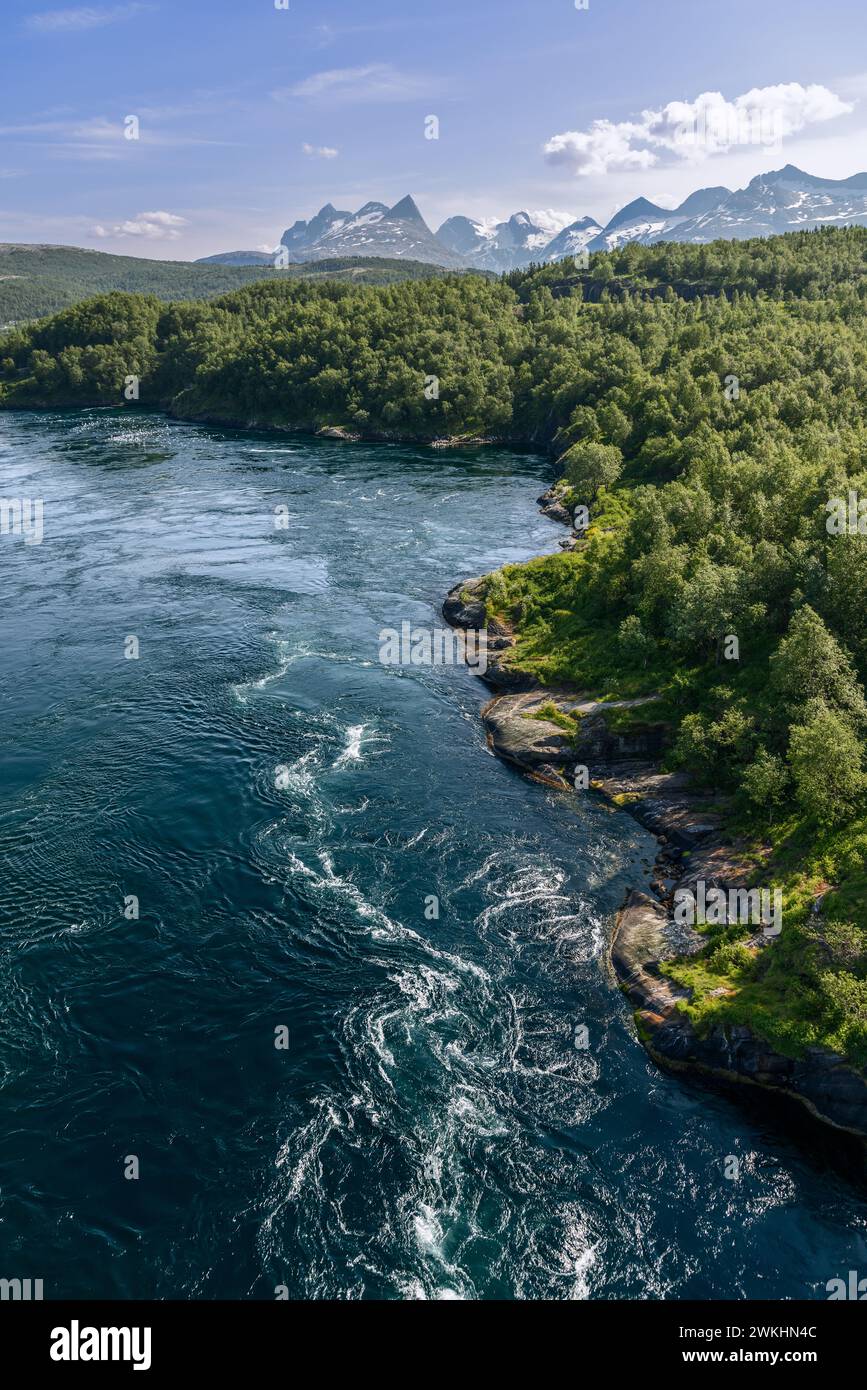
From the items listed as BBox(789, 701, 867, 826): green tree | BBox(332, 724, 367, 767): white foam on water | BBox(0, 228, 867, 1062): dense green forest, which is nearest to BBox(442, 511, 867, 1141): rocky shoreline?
BBox(0, 228, 867, 1062): dense green forest

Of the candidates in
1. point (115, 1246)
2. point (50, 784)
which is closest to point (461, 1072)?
point (115, 1246)
